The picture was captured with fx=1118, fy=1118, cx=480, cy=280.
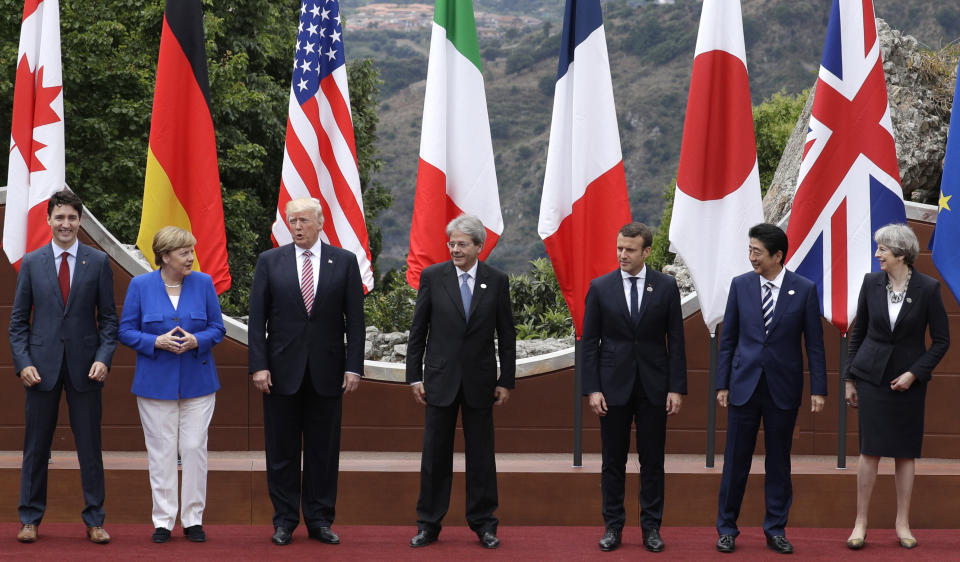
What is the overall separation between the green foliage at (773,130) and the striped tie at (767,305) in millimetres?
16850

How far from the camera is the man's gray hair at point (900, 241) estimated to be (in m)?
5.80

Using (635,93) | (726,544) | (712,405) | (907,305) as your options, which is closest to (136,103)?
(712,405)

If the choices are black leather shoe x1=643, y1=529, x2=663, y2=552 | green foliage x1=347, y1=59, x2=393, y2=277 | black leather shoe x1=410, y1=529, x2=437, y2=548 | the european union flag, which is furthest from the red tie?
green foliage x1=347, y1=59, x2=393, y2=277

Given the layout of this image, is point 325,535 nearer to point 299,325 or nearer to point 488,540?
point 488,540

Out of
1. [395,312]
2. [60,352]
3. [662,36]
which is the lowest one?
[395,312]

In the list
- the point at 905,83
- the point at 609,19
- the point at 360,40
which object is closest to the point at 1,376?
the point at 905,83

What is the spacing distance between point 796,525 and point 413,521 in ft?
7.47

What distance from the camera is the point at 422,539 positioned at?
19.3ft

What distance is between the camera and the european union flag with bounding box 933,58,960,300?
21.8ft

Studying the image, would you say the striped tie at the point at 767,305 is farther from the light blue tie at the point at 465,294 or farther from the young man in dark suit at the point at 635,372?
the light blue tie at the point at 465,294

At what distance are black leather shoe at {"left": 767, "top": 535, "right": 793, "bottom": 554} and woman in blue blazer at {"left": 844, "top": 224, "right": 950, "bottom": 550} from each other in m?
0.38

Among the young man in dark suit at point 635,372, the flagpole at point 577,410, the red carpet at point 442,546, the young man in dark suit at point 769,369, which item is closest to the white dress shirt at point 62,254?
the red carpet at point 442,546

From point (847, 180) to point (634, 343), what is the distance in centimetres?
206

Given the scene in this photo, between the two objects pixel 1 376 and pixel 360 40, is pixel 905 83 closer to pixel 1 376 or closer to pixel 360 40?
pixel 1 376
